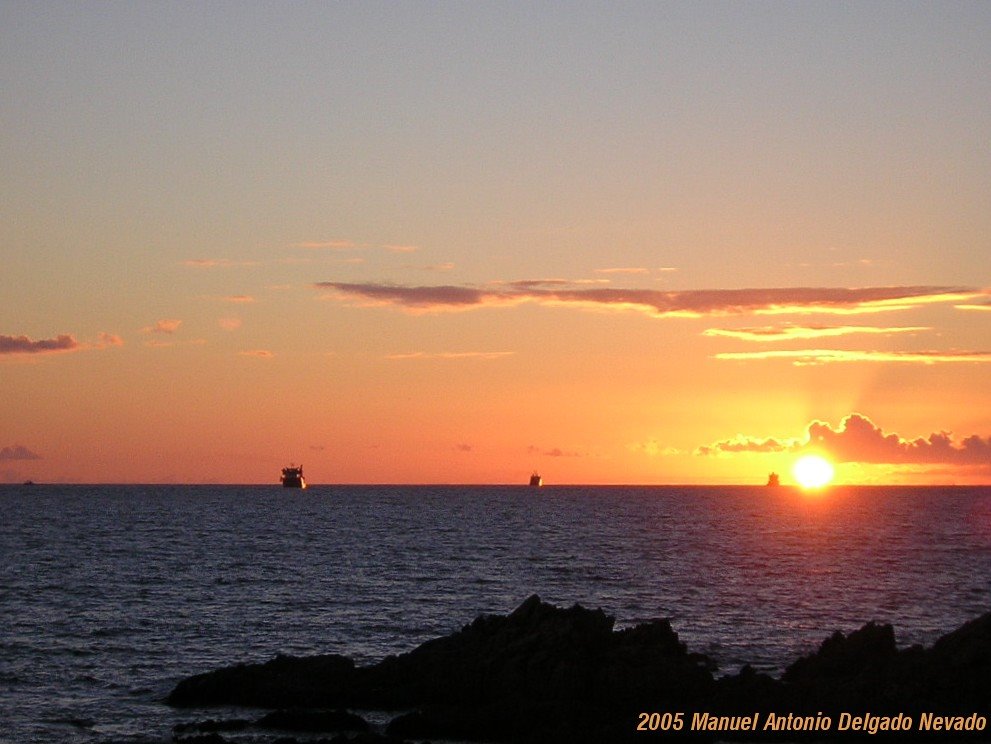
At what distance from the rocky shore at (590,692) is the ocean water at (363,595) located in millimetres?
3936

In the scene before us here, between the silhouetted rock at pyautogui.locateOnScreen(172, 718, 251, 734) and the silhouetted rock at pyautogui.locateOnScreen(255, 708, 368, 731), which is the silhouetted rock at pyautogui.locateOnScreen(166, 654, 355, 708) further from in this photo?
the silhouetted rock at pyautogui.locateOnScreen(172, 718, 251, 734)

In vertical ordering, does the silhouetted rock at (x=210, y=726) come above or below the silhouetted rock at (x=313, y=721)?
below

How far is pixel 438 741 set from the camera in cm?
3772

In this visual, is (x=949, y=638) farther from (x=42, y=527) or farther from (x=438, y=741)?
(x=42, y=527)

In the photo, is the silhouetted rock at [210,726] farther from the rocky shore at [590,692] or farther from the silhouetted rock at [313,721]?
the silhouetted rock at [313,721]

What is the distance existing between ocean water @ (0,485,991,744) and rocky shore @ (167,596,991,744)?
3.94 metres

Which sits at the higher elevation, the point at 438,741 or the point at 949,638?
the point at 949,638

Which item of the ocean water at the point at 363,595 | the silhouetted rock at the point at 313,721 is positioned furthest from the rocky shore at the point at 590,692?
the ocean water at the point at 363,595

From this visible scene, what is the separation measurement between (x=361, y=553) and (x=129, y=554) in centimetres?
1943

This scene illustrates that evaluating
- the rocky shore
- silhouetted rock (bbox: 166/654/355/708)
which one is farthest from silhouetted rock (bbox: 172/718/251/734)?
silhouetted rock (bbox: 166/654/355/708)

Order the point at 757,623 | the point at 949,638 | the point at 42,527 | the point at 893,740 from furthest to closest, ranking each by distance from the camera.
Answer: the point at 42,527
the point at 757,623
the point at 949,638
the point at 893,740

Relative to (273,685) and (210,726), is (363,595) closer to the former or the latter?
(273,685)

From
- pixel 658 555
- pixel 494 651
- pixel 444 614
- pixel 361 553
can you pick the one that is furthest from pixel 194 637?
pixel 658 555

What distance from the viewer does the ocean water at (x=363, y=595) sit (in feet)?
162
